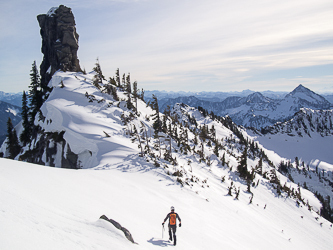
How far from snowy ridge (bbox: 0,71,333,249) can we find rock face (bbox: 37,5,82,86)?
37.3 ft

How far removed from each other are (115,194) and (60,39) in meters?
52.4

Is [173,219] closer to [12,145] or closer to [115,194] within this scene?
[115,194]

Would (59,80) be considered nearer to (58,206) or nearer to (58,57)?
(58,57)

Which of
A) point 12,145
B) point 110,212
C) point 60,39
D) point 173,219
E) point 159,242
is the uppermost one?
point 60,39

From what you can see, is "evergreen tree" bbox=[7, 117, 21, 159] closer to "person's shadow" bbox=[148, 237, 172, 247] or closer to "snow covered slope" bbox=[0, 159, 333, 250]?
"snow covered slope" bbox=[0, 159, 333, 250]

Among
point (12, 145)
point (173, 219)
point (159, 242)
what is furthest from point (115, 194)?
point (12, 145)

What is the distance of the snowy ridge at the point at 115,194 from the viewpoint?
23.0ft

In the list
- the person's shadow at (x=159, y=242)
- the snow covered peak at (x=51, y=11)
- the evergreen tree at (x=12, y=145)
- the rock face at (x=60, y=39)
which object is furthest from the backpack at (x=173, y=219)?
the snow covered peak at (x=51, y=11)

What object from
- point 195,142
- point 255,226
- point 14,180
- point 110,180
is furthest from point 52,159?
point 195,142

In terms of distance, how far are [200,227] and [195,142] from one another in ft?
117

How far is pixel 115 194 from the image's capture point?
1366 cm

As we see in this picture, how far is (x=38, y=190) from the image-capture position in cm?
945

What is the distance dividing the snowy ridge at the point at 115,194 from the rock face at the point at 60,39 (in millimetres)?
11368

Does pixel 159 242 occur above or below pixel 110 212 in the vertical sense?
below
